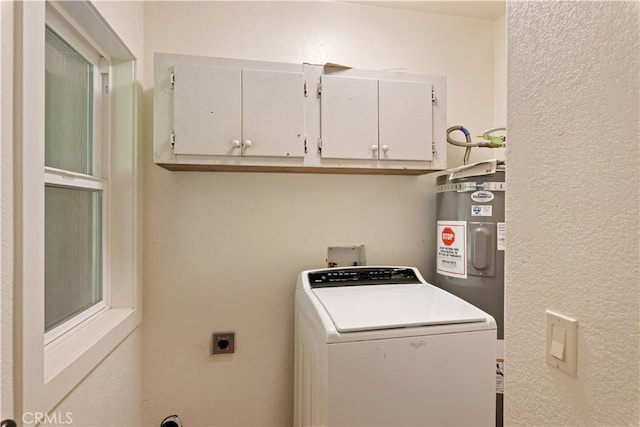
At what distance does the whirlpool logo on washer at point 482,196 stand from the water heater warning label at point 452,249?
5.1 inches

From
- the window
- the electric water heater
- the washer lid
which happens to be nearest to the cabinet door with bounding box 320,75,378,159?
the electric water heater

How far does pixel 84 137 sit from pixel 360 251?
1.47m

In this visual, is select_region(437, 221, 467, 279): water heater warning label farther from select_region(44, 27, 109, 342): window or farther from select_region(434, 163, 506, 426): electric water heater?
select_region(44, 27, 109, 342): window

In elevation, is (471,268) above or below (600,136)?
below

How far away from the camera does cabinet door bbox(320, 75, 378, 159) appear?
1591 mm

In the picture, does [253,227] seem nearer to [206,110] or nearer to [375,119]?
[206,110]

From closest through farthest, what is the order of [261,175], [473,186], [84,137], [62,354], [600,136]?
1. [600,136]
2. [62,354]
3. [84,137]
4. [473,186]
5. [261,175]

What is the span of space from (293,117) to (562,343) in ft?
4.33

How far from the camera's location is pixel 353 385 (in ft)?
3.69

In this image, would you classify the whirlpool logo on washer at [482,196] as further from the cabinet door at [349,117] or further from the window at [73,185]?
the window at [73,185]

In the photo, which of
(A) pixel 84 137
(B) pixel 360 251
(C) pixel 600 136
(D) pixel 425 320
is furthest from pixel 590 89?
(A) pixel 84 137

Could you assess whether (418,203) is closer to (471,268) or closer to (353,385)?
(471,268)

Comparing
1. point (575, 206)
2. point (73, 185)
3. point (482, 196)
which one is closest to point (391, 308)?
point (482, 196)

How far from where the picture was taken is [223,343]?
1783mm
